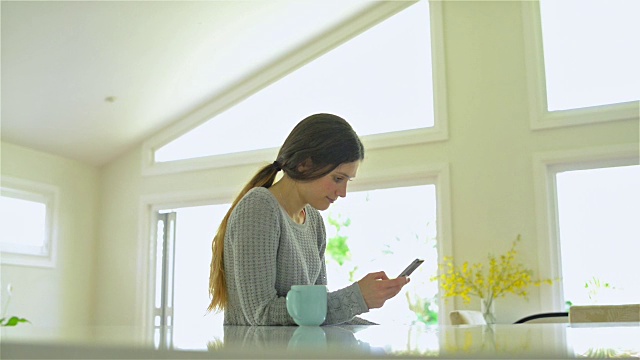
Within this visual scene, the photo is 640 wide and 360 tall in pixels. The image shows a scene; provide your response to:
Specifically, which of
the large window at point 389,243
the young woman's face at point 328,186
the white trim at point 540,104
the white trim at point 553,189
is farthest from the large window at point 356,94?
the young woman's face at point 328,186

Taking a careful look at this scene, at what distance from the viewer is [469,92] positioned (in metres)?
5.31

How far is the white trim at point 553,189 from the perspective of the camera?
479 centimetres

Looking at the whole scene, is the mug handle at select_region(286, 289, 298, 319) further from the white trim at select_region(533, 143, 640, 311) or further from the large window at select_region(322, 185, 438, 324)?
the large window at select_region(322, 185, 438, 324)

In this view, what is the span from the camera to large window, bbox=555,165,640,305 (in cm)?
464

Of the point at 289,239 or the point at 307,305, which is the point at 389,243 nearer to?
the point at 289,239

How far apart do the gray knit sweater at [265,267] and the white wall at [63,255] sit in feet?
14.7

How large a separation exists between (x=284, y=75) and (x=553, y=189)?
2226 mm

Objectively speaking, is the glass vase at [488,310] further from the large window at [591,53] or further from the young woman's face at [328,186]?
the young woman's face at [328,186]

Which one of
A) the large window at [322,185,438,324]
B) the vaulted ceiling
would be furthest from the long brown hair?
the large window at [322,185,438,324]

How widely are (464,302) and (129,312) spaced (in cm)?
277

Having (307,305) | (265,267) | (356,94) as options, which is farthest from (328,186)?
(356,94)

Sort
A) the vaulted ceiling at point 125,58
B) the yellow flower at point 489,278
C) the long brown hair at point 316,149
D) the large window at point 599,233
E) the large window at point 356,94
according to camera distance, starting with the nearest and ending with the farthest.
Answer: the long brown hair at point 316,149 → the large window at point 599,233 → the vaulted ceiling at point 125,58 → the yellow flower at point 489,278 → the large window at point 356,94

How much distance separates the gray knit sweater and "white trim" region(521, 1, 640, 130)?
356 cm

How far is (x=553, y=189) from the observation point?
495 cm
